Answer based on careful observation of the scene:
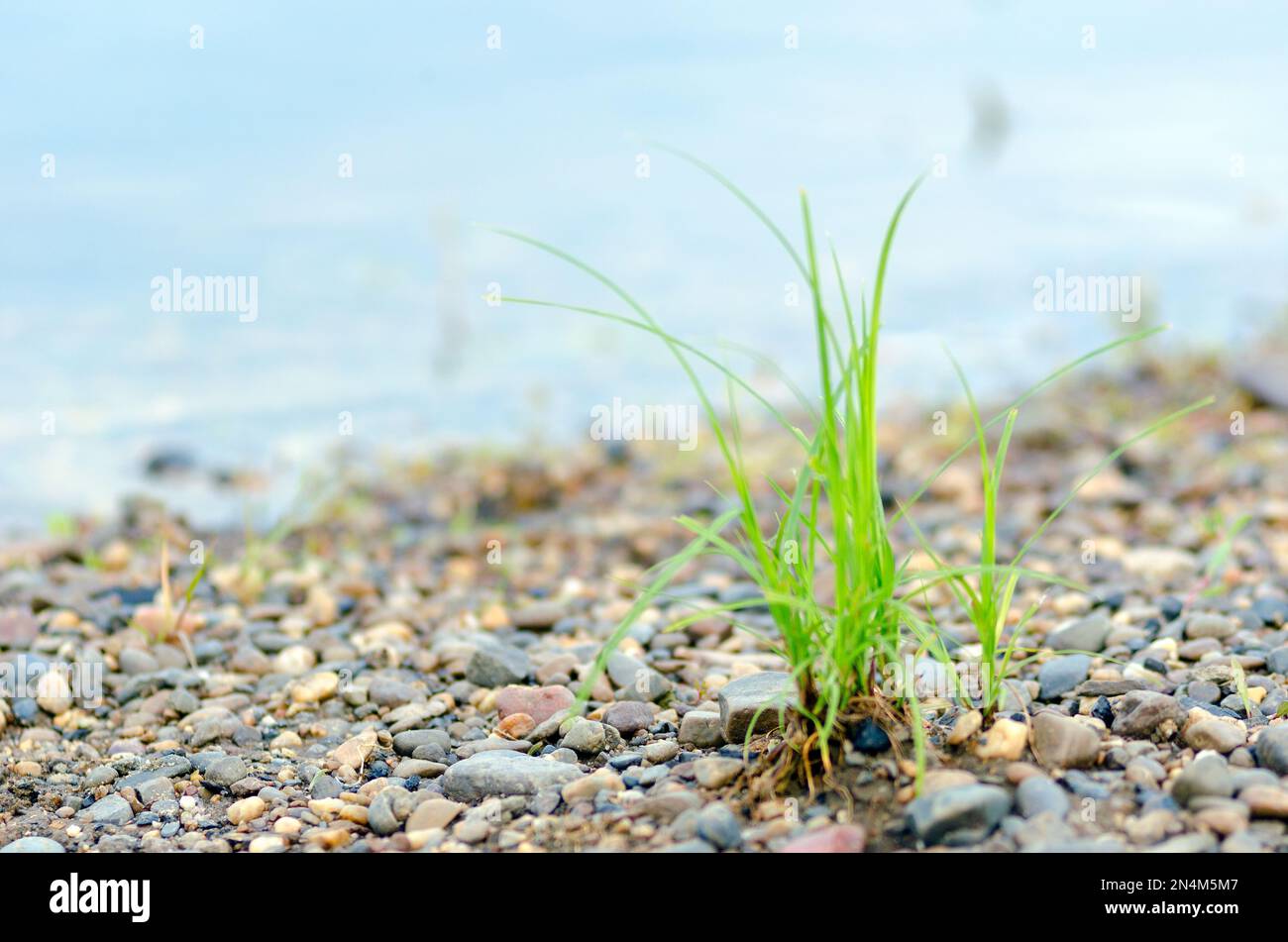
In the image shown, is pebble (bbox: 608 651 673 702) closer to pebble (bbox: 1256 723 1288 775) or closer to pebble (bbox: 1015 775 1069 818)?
pebble (bbox: 1015 775 1069 818)

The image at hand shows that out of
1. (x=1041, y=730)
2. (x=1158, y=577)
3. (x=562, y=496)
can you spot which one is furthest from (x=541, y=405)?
(x=1041, y=730)

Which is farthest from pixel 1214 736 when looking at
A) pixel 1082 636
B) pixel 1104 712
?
pixel 1082 636

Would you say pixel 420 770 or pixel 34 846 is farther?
pixel 420 770

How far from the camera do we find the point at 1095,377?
8039 mm

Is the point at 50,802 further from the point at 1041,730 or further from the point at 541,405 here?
the point at 541,405

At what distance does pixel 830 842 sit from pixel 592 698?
1114 millimetres

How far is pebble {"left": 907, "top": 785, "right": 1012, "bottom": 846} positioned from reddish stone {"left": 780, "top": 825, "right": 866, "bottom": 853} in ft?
Result: 0.34

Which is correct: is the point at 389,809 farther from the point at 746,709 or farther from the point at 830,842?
the point at 830,842

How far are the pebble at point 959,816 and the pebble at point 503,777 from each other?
73cm

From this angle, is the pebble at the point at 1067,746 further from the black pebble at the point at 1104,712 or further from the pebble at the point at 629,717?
the pebble at the point at 629,717

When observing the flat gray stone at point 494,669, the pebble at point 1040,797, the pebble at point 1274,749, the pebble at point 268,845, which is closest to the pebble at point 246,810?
the pebble at point 268,845

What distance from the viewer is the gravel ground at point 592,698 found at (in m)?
2.06

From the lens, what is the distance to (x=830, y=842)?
75.9 inches
